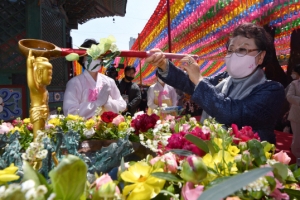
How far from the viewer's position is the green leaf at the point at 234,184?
1.18ft

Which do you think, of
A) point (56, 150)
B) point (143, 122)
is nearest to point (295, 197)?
point (56, 150)

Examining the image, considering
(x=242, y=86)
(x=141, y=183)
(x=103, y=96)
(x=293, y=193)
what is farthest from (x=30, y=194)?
(x=103, y=96)

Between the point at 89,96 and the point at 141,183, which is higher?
the point at 89,96

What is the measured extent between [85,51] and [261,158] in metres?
0.70

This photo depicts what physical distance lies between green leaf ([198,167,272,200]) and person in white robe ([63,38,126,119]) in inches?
71.4

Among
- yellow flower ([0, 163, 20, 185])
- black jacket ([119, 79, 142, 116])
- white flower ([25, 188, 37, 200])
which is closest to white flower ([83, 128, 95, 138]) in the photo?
yellow flower ([0, 163, 20, 185])

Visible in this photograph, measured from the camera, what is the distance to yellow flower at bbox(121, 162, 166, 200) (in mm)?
554

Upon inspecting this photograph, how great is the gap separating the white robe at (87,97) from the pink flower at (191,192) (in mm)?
1684

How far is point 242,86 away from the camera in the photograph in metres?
1.49

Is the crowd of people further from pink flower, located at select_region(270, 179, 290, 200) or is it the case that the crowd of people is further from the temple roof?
the temple roof

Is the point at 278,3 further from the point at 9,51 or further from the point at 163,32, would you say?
the point at 9,51

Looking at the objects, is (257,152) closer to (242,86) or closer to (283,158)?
(283,158)

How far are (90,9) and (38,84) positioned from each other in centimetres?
488

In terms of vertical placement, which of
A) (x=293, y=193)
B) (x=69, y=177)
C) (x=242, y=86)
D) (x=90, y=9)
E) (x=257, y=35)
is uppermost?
(x=90, y=9)
